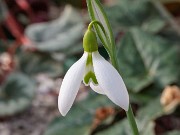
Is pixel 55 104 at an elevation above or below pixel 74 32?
below

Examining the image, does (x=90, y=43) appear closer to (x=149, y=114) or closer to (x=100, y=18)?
(x=100, y=18)

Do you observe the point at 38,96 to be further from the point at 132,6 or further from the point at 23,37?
the point at 132,6

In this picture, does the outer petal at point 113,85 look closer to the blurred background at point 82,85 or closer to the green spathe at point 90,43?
the green spathe at point 90,43

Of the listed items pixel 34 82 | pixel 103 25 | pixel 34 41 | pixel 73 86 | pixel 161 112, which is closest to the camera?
pixel 73 86

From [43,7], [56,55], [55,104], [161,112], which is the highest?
[43,7]

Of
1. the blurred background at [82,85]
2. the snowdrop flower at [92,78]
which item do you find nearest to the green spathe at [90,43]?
the snowdrop flower at [92,78]

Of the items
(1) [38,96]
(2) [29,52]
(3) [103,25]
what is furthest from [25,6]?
(3) [103,25]

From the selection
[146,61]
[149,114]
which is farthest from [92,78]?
[146,61]
